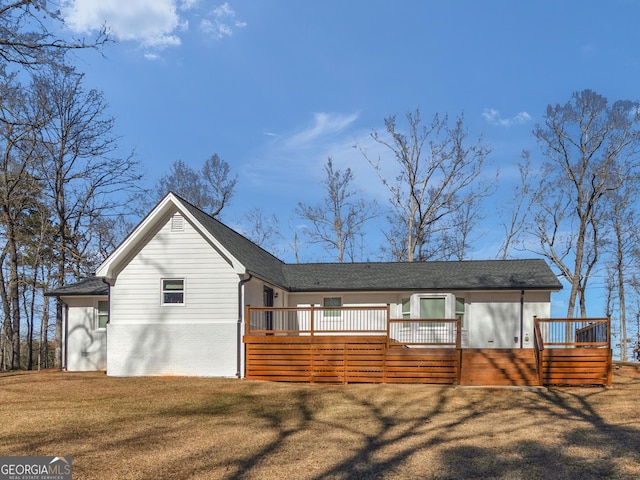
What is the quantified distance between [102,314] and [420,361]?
36.7ft

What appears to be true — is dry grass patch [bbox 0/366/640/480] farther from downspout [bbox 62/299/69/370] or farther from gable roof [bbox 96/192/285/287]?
downspout [bbox 62/299/69/370]

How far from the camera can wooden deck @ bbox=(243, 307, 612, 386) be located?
555 inches

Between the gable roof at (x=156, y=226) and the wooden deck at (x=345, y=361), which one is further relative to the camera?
the gable roof at (x=156, y=226)

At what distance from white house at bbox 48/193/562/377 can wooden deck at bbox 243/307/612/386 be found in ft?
3.61

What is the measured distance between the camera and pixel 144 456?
6605mm

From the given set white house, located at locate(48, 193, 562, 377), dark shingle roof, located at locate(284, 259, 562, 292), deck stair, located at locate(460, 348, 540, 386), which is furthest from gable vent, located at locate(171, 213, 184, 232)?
deck stair, located at locate(460, 348, 540, 386)

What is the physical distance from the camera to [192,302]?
15.6m

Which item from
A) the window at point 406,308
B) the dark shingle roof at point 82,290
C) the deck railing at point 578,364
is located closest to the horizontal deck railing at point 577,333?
the deck railing at point 578,364

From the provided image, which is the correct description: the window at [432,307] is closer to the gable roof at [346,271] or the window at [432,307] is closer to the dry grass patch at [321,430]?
the gable roof at [346,271]

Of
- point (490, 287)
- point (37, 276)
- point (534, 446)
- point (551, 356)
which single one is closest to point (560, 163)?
point (490, 287)

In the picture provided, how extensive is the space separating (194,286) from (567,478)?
39.0ft

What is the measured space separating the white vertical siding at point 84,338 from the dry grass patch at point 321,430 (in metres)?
4.86

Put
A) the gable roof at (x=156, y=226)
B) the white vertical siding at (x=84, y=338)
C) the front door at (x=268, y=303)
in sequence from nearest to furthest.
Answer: the gable roof at (x=156, y=226)
the front door at (x=268, y=303)
the white vertical siding at (x=84, y=338)

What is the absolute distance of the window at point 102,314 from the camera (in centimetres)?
1848
